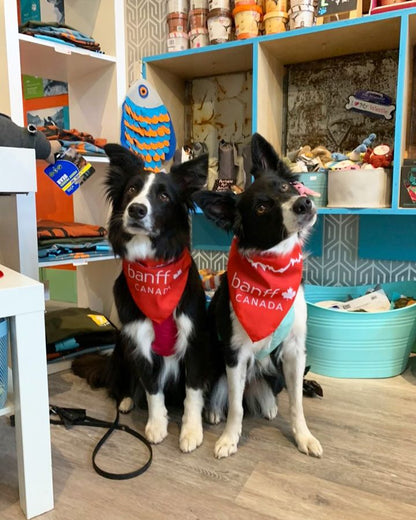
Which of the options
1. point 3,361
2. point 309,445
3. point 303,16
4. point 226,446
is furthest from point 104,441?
point 303,16

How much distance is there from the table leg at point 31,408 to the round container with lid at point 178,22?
1.73 metres

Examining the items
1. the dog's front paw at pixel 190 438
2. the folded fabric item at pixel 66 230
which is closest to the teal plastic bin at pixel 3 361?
the dog's front paw at pixel 190 438

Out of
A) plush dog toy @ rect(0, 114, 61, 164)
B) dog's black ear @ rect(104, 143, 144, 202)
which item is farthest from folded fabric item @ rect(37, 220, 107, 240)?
dog's black ear @ rect(104, 143, 144, 202)

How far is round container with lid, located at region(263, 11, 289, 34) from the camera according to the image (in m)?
1.89

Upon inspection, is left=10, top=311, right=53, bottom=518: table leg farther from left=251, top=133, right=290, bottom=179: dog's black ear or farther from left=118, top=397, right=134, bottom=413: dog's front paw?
left=251, top=133, right=290, bottom=179: dog's black ear

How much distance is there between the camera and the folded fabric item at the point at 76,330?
187 cm

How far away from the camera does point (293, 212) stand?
108cm

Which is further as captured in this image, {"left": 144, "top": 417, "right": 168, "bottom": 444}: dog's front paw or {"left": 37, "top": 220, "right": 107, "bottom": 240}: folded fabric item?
{"left": 37, "top": 220, "right": 107, "bottom": 240}: folded fabric item

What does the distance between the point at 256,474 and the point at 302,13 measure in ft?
5.82

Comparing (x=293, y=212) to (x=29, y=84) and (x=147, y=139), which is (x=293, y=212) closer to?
(x=147, y=139)

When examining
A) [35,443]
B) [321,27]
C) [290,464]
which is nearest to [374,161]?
[321,27]

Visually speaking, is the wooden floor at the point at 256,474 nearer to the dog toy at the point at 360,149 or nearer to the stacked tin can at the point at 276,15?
the dog toy at the point at 360,149

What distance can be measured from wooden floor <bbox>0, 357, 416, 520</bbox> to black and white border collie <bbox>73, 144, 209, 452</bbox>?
0.12 m

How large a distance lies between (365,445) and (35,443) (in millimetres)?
933
